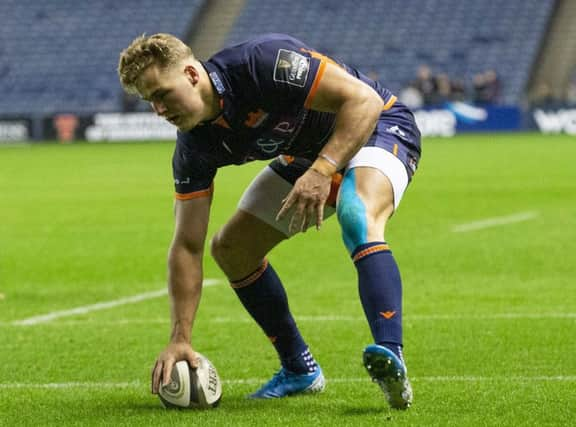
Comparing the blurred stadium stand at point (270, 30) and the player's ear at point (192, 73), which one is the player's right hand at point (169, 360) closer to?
the player's ear at point (192, 73)

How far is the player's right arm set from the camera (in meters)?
5.59

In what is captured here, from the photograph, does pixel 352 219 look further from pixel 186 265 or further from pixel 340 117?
pixel 186 265

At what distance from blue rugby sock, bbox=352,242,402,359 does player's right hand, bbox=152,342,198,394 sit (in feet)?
3.05

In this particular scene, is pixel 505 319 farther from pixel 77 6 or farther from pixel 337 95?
pixel 77 6

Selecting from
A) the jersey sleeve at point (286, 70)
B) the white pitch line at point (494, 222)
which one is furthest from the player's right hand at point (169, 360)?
the white pitch line at point (494, 222)

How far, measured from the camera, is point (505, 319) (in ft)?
26.5

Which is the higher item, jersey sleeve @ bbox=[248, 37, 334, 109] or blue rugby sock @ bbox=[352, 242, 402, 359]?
jersey sleeve @ bbox=[248, 37, 334, 109]

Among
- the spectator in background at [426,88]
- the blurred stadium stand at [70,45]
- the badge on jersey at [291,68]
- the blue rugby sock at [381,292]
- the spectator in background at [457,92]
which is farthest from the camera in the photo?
the blurred stadium stand at [70,45]

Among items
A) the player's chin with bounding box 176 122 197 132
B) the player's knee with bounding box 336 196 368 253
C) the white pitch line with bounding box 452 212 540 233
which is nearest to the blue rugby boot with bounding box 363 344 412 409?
the player's knee with bounding box 336 196 368 253

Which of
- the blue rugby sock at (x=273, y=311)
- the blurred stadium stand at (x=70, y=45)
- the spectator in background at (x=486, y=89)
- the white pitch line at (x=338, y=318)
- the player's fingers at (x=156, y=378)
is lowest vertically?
the blurred stadium stand at (x=70, y=45)

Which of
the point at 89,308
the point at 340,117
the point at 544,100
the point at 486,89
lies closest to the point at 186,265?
the point at 340,117

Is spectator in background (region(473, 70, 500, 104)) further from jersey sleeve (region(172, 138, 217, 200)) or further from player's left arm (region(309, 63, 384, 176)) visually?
player's left arm (region(309, 63, 384, 176))

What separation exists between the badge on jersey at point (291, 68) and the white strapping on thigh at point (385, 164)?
1.43 feet

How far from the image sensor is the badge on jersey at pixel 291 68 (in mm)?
5086
